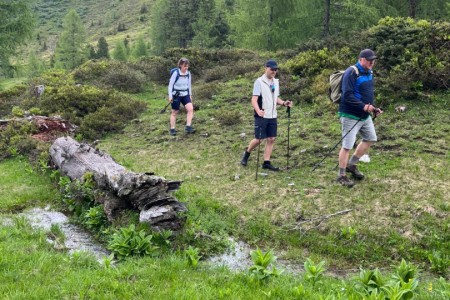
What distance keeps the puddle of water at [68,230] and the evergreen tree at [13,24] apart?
2202cm

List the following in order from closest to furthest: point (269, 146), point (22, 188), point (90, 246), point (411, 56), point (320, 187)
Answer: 1. point (90, 246)
2. point (320, 187)
3. point (269, 146)
4. point (22, 188)
5. point (411, 56)

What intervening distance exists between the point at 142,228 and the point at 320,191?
360 cm

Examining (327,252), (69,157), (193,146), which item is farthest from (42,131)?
(327,252)

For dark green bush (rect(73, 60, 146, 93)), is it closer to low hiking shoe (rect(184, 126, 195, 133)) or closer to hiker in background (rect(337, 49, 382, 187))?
low hiking shoe (rect(184, 126, 195, 133))

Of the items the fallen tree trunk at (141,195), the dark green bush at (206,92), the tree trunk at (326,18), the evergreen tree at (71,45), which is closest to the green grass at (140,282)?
the fallen tree trunk at (141,195)

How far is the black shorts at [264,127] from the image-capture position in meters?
9.05

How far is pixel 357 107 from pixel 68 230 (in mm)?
5844

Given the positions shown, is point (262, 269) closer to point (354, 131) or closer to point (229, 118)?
point (354, 131)

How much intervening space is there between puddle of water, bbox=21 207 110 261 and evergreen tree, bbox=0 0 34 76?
72.3 feet

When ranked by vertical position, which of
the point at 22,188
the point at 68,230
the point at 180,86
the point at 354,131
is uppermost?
the point at 180,86

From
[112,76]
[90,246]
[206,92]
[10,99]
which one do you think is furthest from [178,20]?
[90,246]

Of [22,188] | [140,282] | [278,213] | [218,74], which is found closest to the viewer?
[140,282]

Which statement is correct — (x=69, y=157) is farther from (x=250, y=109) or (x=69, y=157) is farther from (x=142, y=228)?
(x=250, y=109)

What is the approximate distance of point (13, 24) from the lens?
26.3 meters
